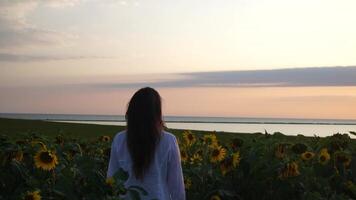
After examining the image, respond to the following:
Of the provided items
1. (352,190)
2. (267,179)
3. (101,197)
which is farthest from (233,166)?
(101,197)

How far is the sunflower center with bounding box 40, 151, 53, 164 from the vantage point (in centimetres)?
480

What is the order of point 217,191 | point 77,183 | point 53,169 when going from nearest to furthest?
point 77,183 → point 53,169 → point 217,191

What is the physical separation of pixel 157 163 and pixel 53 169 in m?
0.91

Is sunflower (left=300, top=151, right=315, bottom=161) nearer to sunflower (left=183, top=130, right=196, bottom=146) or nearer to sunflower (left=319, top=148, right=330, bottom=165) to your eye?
sunflower (left=319, top=148, right=330, bottom=165)

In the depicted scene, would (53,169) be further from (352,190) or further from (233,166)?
(352,190)

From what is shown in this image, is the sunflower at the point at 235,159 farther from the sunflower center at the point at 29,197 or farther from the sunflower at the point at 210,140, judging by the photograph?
the sunflower center at the point at 29,197

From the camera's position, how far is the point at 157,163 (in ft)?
15.3

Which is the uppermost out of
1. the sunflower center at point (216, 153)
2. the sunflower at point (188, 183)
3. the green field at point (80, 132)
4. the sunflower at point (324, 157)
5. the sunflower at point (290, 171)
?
the green field at point (80, 132)

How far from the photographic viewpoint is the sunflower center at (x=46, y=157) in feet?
15.8

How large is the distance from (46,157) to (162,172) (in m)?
0.95

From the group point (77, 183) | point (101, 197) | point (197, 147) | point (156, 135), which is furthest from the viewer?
point (197, 147)

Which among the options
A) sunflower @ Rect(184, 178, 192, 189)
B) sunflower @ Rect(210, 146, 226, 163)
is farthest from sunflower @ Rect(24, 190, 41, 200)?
sunflower @ Rect(210, 146, 226, 163)

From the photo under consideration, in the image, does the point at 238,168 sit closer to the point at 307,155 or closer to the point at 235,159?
the point at 235,159

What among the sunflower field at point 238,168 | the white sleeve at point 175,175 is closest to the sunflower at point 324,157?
the sunflower field at point 238,168
